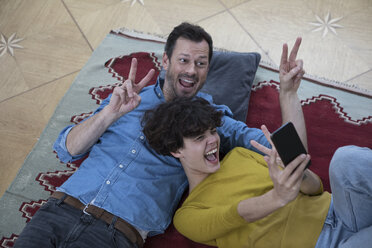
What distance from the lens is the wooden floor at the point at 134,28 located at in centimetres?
219

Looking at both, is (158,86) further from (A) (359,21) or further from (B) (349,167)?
(A) (359,21)

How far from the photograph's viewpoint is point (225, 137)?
5.39 feet

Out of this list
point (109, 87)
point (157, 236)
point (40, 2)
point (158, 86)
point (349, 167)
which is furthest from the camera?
point (40, 2)

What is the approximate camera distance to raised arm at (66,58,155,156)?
1.44 meters

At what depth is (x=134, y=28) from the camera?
2.53 metres

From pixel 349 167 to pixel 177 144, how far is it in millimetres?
620

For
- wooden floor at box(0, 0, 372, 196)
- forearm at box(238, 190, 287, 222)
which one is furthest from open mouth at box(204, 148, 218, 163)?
wooden floor at box(0, 0, 372, 196)

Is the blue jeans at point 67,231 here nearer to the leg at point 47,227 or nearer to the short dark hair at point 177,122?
the leg at point 47,227

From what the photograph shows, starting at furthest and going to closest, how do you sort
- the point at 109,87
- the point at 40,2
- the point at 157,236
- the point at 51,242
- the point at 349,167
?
the point at 40,2, the point at 109,87, the point at 157,236, the point at 51,242, the point at 349,167

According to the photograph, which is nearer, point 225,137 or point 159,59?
point 225,137

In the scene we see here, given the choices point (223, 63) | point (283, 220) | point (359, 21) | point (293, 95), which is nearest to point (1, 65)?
point (223, 63)

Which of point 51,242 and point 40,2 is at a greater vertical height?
point 40,2

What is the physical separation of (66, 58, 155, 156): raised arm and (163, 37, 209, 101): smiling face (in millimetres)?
207

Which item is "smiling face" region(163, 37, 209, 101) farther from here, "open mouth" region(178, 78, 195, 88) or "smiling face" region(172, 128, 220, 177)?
"smiling face" region(172, 128, 220, 177)
